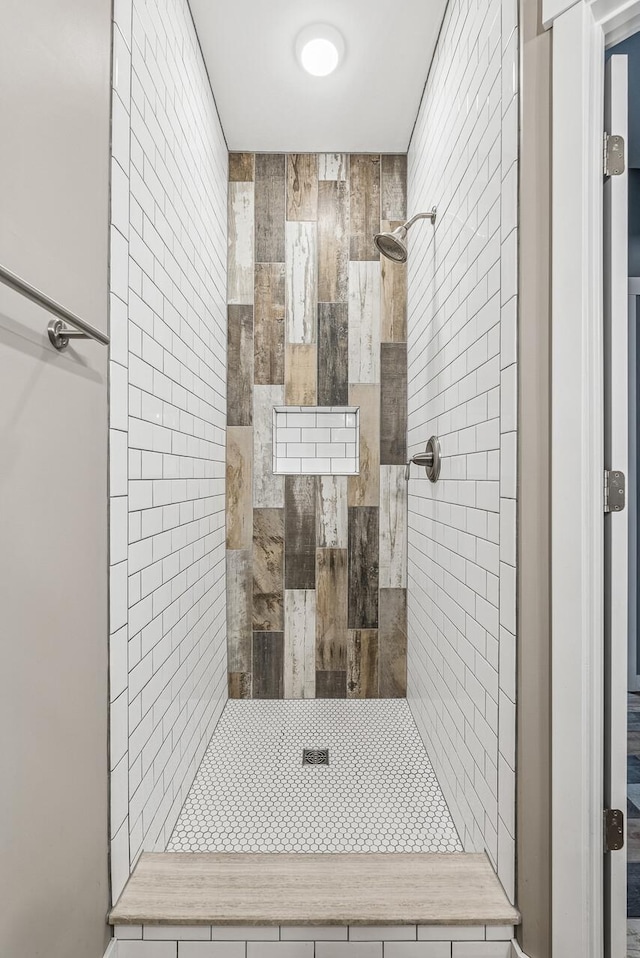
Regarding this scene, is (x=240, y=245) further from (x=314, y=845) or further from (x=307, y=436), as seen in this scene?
(x=314, y=845)

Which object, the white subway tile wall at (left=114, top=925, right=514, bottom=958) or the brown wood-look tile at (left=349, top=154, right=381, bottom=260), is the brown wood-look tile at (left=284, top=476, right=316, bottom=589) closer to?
the brown wood-look tile at (left=349, top=154, right=381, bottom=260)

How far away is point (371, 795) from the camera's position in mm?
1671

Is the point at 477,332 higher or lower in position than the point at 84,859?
higher

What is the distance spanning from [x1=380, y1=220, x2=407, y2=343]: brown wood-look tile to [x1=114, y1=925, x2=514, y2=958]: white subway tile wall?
215 centimetres

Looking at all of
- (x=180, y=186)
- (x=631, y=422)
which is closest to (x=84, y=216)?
(x=180, y=186)

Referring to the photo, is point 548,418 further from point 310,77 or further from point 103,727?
point 310,77

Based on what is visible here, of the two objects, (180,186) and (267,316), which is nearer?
(180,186)

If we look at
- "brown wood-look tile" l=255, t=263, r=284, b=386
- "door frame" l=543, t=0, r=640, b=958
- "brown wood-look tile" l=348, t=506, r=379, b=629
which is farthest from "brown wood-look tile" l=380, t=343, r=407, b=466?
"door frame" l=543, t=0, r=640, b=958

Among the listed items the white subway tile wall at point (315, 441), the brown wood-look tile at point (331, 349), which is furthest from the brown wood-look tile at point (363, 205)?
the white subway tile wall at point (315, 441)

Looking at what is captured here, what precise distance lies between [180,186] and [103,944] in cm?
196

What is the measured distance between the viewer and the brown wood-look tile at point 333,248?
8.23 ft

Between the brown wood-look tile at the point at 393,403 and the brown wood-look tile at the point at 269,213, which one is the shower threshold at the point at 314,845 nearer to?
the brown wood-look tile at the point at 393,403

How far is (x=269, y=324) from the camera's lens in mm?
2510

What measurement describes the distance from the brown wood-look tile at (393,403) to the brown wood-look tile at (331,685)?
104 centimetres
